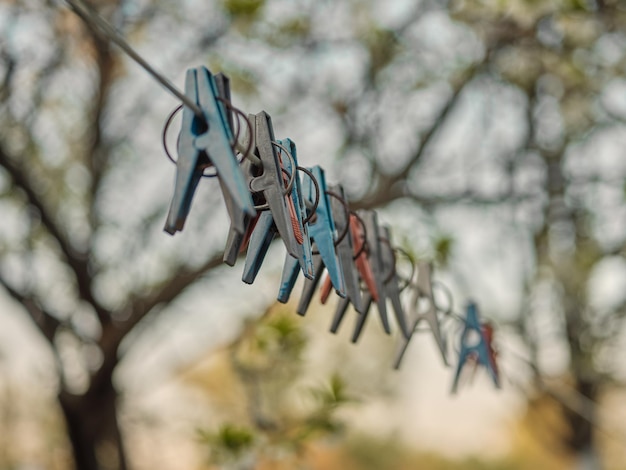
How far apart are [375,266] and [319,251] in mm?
293

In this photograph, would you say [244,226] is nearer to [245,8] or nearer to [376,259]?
[376,259]

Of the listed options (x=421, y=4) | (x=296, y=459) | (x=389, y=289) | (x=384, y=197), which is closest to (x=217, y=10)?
(x=421, y=4)

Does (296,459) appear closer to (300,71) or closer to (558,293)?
(300,71)

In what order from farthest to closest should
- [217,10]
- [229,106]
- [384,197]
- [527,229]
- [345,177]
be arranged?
[527,229]
[345,177]
[217,10]
[384,197]
[229,106]

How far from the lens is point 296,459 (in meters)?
2.40

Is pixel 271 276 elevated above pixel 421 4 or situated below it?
below

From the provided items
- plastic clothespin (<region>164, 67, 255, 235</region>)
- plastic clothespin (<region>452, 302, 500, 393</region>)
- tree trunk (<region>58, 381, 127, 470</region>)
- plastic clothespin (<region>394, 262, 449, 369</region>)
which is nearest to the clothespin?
plastic clothespin (<region>164, 67, 255, 235</region>)

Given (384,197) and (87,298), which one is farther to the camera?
(87,298)

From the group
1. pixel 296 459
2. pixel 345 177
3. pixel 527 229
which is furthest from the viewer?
pixel 527 229

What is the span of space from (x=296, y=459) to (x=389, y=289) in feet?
3.96

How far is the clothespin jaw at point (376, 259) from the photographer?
131 cm

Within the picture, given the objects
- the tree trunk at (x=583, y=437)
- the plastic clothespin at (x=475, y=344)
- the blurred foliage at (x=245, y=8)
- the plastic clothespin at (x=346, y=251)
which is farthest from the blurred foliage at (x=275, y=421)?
the tree trunk at (x=583, y=437)

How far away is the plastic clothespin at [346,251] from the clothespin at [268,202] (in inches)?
9.4

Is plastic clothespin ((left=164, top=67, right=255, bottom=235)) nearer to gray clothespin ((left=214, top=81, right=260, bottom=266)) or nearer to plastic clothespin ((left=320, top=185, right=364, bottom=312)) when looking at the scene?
gray clothespin ((left=214, top=81, right=260, bottom=266))
